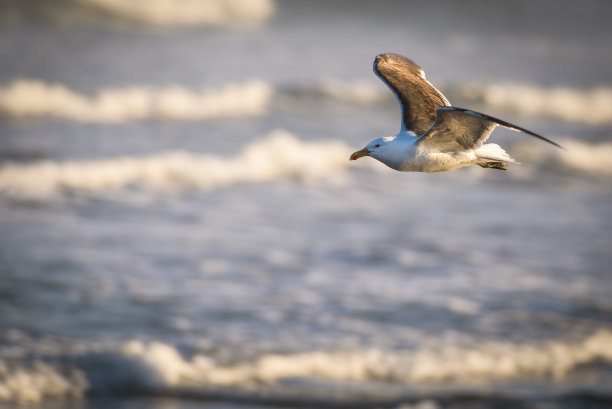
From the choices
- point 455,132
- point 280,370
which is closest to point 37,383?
point 280,370

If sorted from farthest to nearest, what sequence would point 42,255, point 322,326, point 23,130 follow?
point 23,130 → point 42,255 → point 322,326

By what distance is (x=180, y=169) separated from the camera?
609 inches

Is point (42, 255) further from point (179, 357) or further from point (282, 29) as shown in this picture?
point (282, 29)

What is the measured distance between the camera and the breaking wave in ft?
25.3

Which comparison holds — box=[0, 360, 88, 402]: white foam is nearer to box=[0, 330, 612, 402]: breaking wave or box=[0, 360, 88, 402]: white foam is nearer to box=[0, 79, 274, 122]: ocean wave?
box=[0, 330, 612, 402]: breaking wave

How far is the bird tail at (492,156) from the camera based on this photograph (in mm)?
4102

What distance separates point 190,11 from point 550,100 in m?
16.0

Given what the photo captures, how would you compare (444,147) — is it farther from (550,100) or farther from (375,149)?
(550,100)

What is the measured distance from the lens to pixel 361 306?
984cm

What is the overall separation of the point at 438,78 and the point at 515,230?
42.7ft

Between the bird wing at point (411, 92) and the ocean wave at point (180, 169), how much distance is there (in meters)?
9.89

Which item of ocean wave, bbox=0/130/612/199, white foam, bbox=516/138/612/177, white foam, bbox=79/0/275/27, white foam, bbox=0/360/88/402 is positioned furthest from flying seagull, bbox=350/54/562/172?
white foam, bbox=79/0/275/27

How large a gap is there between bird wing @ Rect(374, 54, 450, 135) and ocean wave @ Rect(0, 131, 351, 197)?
989cm

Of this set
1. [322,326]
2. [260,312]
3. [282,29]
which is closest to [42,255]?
[260,312]
